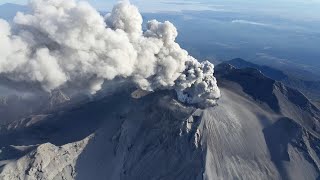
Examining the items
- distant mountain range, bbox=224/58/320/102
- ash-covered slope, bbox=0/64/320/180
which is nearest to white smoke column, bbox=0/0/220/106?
ash-covered slope, bbox=0/64/320/180

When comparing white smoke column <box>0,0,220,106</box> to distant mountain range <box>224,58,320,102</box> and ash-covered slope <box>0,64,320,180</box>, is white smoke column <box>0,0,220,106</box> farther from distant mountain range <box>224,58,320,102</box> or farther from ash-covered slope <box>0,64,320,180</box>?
distant mountain range <box>224,58,320,102</box>

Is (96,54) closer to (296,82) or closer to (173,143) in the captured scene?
(173,143)

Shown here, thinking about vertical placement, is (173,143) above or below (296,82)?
above

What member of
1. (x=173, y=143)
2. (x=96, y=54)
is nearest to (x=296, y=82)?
(x=173, y=143)

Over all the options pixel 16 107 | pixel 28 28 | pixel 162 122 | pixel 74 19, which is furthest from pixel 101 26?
pixel 16 107

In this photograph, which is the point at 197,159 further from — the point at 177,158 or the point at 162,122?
the point at 162,122

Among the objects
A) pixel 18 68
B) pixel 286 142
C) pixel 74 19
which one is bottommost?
pixel 286 142
